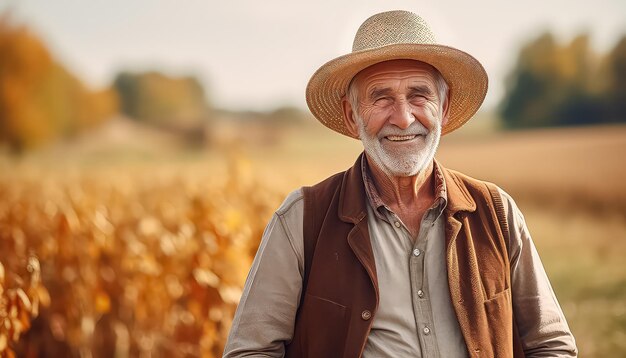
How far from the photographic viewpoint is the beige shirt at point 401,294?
2.66 meters

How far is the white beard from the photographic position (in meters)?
2.80

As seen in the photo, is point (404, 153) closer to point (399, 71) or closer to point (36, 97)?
point (399, 71)

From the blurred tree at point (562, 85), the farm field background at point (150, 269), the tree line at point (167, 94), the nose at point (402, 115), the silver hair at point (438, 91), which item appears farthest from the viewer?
the tree line at point (167, 94)

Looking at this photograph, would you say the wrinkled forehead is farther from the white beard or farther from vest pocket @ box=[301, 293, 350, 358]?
vest pocket @ box=[301, 293, 350, 358]

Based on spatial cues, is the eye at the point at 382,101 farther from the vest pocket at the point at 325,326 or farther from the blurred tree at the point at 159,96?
the blurred tree at the point at 159,96

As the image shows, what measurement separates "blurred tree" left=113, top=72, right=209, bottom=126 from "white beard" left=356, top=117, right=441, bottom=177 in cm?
3851

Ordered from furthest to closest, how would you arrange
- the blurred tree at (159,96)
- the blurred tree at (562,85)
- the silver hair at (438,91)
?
the blurred tree at (159,96), the blurred tree at (562,85), the silver hair at (438,91)

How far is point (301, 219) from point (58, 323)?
11.1 ft

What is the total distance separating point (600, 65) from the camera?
23.2 meters

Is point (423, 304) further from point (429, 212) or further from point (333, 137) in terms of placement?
point (333, 137)

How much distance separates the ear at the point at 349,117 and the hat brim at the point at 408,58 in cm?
3

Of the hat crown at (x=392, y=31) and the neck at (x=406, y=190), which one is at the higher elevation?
the hat crown at (x=392, y=31)

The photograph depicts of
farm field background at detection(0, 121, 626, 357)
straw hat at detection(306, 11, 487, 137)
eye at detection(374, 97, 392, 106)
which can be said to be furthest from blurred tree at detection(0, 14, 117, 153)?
eye at detection(374, 97, 392, 106)

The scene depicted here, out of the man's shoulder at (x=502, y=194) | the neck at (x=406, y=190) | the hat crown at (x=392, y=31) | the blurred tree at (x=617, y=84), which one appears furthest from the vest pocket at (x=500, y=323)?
the blurred tree at (x=617, y=84)
